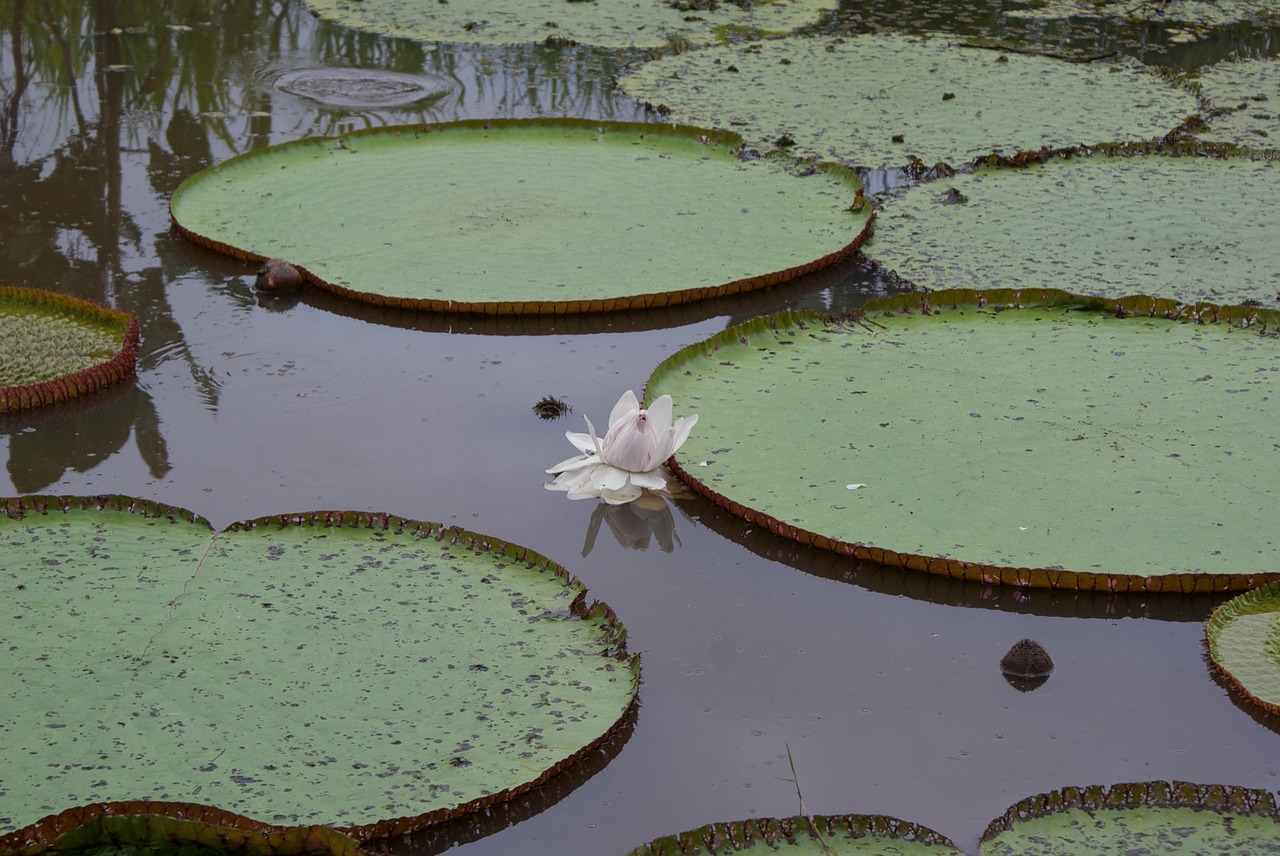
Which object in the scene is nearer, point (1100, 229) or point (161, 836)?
point (161, 836)

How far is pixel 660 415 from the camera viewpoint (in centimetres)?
304

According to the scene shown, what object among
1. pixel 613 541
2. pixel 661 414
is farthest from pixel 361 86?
pixel 613 541

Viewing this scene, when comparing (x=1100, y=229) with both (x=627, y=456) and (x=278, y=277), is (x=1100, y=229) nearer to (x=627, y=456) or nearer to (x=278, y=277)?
(x=627, y=456)

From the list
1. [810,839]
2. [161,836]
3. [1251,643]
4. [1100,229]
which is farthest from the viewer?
[1100,229]

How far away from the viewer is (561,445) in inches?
128

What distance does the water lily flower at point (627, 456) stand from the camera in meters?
3.00

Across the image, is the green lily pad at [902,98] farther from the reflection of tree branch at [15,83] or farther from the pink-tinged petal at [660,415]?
the reflection of tree branch at [15,83]

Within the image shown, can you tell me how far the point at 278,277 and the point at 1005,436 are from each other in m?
2.24

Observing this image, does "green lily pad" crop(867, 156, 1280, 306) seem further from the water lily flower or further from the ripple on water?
the ripple on water

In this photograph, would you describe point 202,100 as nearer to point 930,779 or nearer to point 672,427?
point 672,427

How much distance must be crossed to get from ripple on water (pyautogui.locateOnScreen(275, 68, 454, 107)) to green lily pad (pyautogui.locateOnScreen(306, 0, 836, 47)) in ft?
2.25

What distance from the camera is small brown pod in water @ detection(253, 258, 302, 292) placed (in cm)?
401

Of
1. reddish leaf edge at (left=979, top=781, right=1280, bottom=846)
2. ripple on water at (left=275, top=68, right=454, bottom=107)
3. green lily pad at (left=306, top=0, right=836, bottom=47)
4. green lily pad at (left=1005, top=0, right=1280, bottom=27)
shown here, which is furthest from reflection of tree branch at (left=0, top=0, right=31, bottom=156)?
green lily pad at (left=1005, top=0, right=1280, bottom=27)

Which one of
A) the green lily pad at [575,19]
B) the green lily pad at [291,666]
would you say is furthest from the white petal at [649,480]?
the green lily pad at [575,19]
